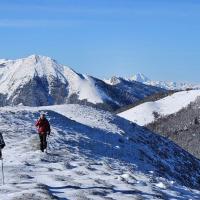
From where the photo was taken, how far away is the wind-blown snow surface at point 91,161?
29453mm

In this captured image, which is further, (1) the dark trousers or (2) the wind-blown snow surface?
(1) the dark trousers

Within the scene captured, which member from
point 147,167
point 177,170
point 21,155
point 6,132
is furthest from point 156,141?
point 21,155

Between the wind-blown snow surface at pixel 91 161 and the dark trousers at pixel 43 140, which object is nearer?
the wind-blown snow surface at pixel 91 161

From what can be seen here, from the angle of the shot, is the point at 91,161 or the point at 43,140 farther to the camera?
the point at 91,161

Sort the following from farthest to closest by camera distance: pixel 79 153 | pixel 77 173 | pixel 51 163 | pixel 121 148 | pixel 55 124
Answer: pixel 55 124, pixel 121 148, pixel 79 153, pixel 51 163, pixel 77 173

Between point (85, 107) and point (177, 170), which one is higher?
point (85, 107)

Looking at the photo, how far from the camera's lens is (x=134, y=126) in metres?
Answer: 67.9

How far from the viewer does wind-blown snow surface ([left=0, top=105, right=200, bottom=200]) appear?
1160 inches

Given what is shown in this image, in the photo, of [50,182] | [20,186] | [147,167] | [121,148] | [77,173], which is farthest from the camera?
[121,148]

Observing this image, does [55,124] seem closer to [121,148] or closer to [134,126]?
[121,148]

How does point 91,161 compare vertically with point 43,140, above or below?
below

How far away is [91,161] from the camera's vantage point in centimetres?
4038

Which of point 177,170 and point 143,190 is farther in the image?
point 177,170

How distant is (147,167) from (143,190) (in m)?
16.4
